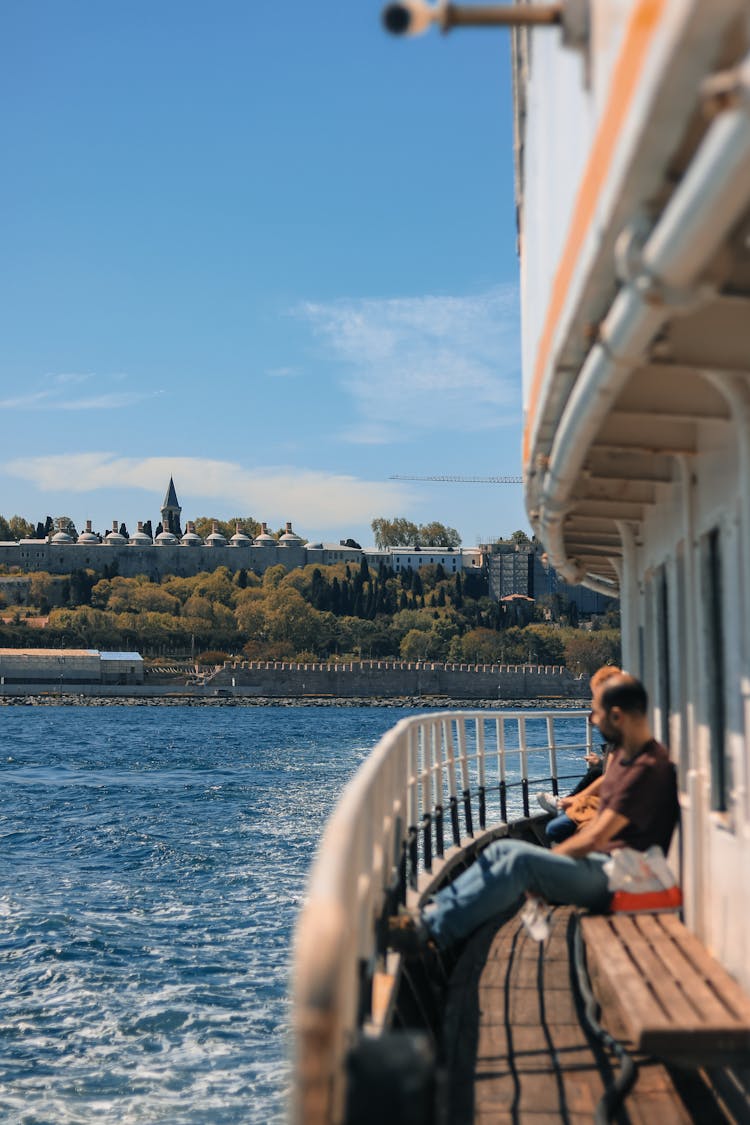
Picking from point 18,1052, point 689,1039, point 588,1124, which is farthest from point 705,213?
point 18,1052

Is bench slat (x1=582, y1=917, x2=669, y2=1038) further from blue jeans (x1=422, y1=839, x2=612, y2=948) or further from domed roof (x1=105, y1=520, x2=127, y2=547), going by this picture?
domed roof (x1=105, y1=520, x2=127, y2=547)

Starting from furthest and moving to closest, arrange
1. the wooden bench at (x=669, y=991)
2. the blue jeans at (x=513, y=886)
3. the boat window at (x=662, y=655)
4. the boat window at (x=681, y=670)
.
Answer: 1. the boat window at (x=662, y=655)
2. the boat window at (x=681, y=670)
3. the blue jeans at (x=513, y=886)
4. the wooden bench at (x=669, y=991)

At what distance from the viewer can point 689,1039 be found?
3.31 metres

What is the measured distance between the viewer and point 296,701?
120250mm

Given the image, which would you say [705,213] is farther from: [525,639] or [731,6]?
[525,639]

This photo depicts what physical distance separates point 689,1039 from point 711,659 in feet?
4.54

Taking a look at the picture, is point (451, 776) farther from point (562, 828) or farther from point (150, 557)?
point (150, 557)

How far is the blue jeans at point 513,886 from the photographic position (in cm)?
454

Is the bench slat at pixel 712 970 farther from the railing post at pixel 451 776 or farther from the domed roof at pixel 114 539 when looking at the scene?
the domed roof at pixel 114 539

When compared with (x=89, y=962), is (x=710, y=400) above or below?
above

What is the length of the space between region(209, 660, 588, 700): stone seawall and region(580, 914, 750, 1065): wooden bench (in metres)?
120

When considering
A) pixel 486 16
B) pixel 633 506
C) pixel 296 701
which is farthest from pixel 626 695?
pixel 296 701

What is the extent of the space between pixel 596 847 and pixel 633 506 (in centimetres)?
194

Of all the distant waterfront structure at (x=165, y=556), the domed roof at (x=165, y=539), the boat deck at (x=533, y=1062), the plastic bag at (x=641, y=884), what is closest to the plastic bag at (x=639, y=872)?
the plastic bag at (x=641, y=884)
